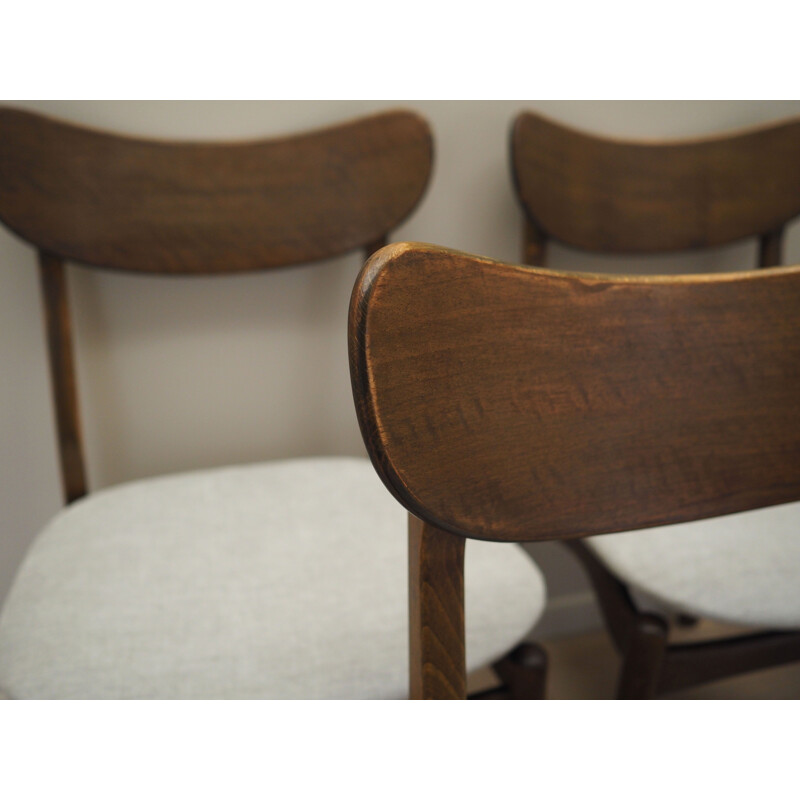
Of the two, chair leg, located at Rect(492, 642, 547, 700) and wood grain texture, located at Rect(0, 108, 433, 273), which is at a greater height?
wood grain texture, located at Rect(0, 108, 433, 273)

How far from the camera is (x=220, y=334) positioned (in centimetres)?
94

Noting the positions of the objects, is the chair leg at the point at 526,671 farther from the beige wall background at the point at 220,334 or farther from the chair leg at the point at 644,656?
the beige wall background at the point at 220,334

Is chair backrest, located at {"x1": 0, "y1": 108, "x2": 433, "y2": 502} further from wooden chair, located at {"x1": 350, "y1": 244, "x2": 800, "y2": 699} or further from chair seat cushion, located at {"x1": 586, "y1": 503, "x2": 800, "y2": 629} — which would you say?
wooden chair, located at {"x1": 350, "y1": 244, "x2": 800, "y2": 699}

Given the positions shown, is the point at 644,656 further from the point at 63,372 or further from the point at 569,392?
the point at 63,372

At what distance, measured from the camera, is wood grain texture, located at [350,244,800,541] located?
0.26 metres

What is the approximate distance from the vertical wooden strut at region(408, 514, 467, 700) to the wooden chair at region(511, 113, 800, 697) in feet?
1.22

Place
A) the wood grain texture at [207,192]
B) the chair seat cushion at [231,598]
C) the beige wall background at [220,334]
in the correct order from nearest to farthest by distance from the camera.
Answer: the chair seat cushion at [231,598], the wood grain texture at [207,192], the beige wall background at [220,334]

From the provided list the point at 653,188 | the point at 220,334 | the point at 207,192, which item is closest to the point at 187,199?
the point at 207,192

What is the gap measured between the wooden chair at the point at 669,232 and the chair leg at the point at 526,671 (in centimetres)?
11

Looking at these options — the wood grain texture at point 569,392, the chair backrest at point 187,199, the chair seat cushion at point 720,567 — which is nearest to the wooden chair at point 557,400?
the wood grain texture at point 569,392

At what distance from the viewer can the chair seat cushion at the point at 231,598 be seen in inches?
20.4

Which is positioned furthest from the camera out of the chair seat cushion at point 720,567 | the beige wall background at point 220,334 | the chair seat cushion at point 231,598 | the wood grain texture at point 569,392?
the beige wall background at point 220,334

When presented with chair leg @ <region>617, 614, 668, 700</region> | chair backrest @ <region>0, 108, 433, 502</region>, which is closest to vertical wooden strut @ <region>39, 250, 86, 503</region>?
chair backrest @ <region>0, 108, 433, 502</region>
